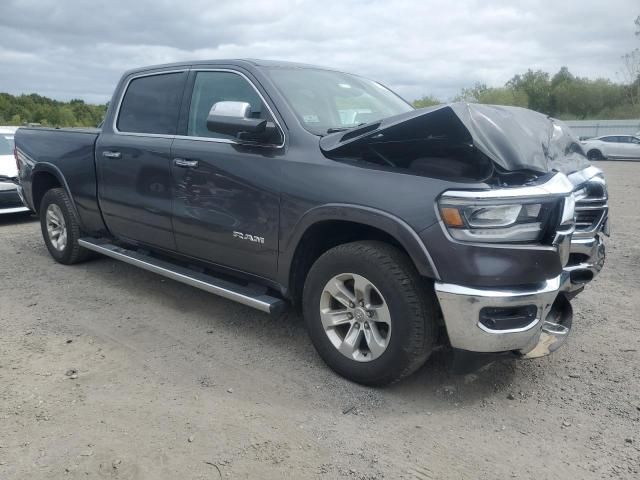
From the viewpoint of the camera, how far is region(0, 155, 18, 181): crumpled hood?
27.3 feet

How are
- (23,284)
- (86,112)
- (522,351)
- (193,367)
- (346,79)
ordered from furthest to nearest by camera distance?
(86,112) → (23,284) → (346,79) → (193,367) → (522,351)

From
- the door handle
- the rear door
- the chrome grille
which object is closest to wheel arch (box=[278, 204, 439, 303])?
the door handle

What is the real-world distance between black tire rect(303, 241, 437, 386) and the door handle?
4.19 ft

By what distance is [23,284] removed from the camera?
521 centimetres

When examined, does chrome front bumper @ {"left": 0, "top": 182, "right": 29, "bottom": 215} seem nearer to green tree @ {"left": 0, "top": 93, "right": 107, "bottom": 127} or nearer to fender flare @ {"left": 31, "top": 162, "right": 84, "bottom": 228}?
fender flare @ {"left": 31, "top": 162, "right": 84, "bottom": 228}

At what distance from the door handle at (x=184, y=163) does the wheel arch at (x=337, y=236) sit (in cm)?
101

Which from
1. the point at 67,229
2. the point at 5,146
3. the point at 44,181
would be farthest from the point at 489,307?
the point at 5,146

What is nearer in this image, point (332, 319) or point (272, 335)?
point (332, 319)

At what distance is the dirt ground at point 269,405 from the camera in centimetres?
257

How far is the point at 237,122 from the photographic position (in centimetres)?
334

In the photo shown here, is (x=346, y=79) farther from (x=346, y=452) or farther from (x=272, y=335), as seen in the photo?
(x=346, y=452)

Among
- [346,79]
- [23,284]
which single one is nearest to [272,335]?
[346,79]

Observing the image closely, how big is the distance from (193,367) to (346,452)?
129cm

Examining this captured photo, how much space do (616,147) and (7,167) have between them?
89.7ft
